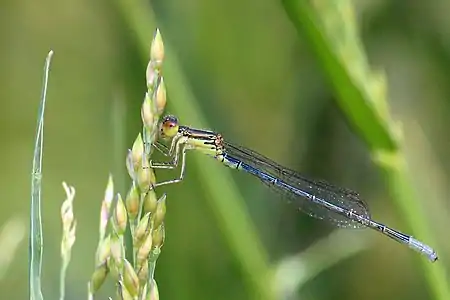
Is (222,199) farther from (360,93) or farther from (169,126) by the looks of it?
(360,93)

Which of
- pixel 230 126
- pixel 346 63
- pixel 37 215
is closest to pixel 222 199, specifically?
pixel 346 63

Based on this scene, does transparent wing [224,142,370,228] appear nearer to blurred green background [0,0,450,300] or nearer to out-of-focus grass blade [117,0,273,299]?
blurred green background [0,0,450,300]

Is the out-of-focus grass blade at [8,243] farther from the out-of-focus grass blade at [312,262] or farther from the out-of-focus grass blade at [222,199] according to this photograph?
the out-of-focus grass blade at [312,262]

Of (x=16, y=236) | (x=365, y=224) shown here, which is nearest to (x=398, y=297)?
(x=365, y=224)

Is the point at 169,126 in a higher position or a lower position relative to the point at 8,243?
higher

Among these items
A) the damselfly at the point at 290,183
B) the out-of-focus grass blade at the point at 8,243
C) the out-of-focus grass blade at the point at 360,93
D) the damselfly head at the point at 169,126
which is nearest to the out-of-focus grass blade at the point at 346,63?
the out-of-focus grass blade at the point at 360,93

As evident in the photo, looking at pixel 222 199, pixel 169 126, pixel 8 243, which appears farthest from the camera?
pixel 222 199
